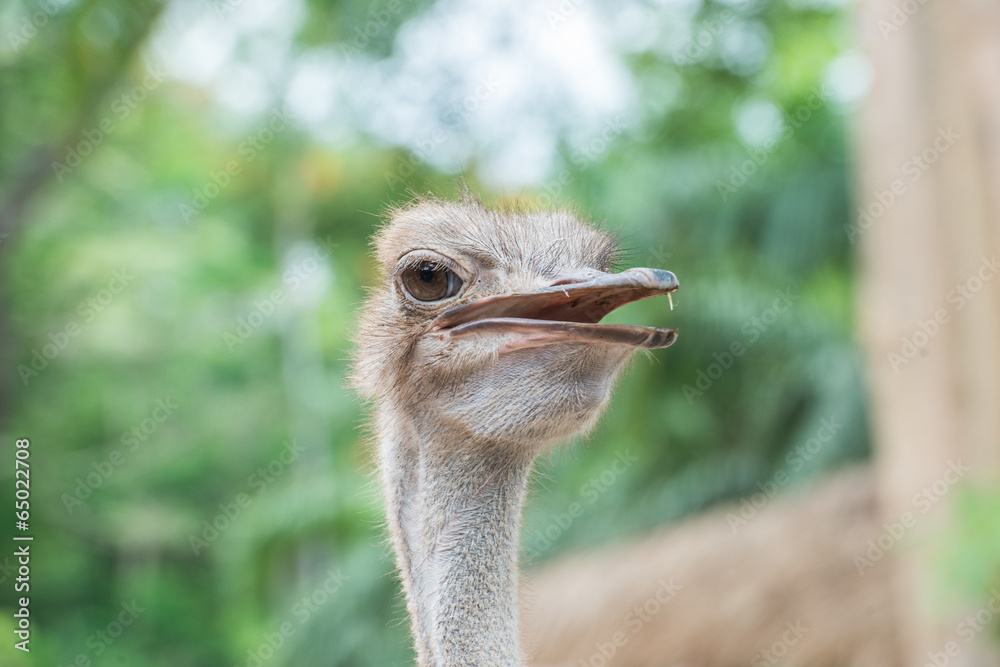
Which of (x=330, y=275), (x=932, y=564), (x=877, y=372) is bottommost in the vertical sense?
(x=932, y=564)

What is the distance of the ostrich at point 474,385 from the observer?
1.21 metres

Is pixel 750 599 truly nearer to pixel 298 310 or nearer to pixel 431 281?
pixel 431 281

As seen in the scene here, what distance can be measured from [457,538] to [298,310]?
10.8 metres

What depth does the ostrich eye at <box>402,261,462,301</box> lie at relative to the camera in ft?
4.22

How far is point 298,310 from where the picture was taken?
11.8 meters

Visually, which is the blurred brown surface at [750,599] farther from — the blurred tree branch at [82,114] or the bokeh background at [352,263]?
the blurred tree branch at [82,114]

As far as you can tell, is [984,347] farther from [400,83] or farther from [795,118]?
[795,118]

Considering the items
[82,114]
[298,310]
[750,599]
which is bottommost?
[750,599]

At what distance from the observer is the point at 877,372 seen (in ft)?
13.9

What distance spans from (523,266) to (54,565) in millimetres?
12809

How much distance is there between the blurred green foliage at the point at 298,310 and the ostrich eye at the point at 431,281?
95.7 inches

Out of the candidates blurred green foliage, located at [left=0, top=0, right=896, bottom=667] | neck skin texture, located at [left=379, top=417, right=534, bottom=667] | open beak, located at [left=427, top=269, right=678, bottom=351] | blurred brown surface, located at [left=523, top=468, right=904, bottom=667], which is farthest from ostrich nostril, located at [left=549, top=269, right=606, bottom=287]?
blurred brown surface, located at [left=523, top=468, right=904, bottom=667]

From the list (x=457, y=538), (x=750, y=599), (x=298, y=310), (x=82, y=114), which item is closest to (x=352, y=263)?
(x=298, y=310)

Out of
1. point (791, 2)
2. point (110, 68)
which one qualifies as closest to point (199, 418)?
point (110, 68)
